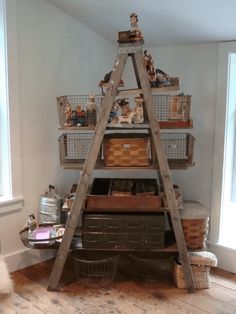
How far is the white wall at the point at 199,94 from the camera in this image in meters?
2.55

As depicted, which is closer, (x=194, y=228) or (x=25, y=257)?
(x=194, y=228)

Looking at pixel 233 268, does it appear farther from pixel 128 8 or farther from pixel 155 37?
pixel 128 8

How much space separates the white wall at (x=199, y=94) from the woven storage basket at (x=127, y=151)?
65cm

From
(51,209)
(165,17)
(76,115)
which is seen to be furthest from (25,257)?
(165,17)

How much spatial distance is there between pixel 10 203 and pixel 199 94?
5.38ft

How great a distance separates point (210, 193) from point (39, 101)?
1503 mm

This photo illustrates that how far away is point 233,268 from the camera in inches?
100

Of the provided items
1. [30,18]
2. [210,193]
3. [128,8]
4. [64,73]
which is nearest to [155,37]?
[128,8]

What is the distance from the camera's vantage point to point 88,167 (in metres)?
2.11

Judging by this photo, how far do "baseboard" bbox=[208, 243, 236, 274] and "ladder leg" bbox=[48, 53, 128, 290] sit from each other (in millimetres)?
1171

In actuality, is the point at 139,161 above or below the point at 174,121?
below

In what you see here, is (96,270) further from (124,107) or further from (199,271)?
(124,107)

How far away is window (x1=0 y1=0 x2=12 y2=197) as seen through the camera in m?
2.32

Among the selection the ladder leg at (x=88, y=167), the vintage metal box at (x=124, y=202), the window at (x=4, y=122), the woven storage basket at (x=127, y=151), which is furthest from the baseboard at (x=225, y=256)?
the window at (x=4, y=122)
